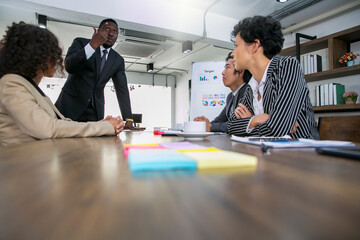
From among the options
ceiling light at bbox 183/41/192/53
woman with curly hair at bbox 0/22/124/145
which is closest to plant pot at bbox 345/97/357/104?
ceiling light at bbox 183/41/192/53

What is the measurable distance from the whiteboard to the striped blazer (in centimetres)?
353

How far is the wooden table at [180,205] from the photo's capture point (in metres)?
0.14

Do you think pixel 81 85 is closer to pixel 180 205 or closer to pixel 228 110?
pixel 228 110

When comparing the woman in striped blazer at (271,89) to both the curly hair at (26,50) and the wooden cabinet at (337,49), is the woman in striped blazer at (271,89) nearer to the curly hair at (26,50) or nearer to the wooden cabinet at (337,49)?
the curly hair at (26,50)

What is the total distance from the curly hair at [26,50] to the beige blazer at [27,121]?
Result: 15 centimetres

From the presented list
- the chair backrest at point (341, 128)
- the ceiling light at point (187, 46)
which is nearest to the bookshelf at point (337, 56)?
the ceiling light at point (187, 46)

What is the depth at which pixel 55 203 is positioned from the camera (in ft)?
0.60

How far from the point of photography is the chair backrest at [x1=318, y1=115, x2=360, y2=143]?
118cm

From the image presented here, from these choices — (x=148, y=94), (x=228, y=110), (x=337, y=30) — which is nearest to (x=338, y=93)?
(x=337, y=30)

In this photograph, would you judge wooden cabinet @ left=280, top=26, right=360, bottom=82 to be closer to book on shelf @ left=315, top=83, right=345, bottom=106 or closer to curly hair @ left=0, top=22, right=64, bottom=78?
book on shelf @ left=315, top=83, right=345, bottom=106

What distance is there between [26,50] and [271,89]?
4.18 ft

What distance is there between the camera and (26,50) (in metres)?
1.15

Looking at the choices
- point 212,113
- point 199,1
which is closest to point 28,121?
point 199,1

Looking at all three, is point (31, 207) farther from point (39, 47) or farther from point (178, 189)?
point (39, 47)
